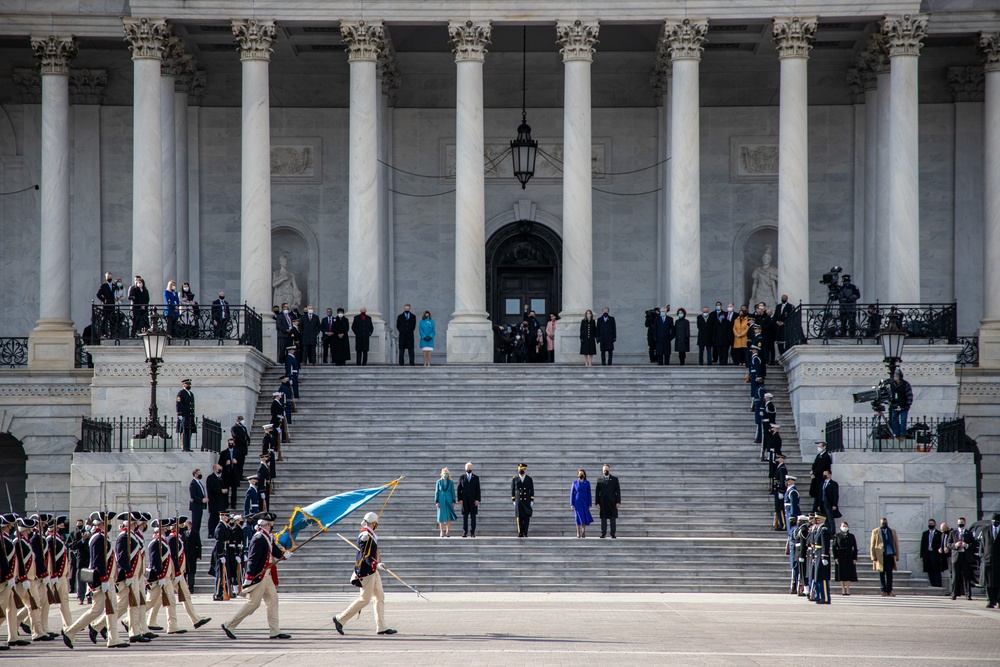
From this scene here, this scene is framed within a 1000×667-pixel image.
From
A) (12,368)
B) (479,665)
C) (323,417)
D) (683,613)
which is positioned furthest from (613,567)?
(12,368)

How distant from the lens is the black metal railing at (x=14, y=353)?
44.9 meters

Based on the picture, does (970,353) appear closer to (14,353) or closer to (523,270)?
(523,270)

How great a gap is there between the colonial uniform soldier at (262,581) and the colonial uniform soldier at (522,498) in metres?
11.0

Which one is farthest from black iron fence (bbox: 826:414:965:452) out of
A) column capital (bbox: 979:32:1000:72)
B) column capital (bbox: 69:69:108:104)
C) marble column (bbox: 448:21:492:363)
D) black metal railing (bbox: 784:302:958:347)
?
column capital (bbox: 69:69:108:104)

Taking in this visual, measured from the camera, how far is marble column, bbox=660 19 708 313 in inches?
1720

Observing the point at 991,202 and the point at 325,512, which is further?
the point at 991,202

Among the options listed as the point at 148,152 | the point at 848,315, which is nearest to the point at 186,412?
the point at 148,152

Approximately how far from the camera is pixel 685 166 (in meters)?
43.9

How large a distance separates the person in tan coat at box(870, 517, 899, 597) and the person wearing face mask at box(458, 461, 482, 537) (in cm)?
839

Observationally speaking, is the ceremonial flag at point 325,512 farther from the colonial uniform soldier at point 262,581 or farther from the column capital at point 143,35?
the column capital at point 143,35

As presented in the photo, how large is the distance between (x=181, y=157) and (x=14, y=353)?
822 centimetres

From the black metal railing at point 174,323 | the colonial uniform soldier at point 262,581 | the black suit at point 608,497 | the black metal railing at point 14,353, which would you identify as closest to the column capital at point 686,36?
the black metal railing at point 174,323

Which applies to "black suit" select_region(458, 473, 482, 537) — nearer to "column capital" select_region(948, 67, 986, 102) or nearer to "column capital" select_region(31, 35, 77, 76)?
"column capital" select_region(31, 35, 77, 76)

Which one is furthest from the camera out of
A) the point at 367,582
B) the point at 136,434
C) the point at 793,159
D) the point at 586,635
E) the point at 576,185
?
the point at 576,185
